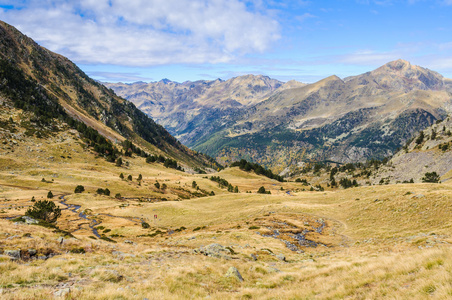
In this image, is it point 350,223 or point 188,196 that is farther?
point 188,196

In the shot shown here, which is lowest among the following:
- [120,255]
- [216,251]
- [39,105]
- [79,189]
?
[79,189]

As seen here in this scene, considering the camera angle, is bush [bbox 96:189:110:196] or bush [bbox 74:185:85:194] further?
bush [bbox 96:189:110:196]

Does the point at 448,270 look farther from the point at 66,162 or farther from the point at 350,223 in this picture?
the point at 66,162

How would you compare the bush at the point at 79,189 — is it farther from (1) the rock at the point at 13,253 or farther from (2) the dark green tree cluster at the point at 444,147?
(2) the dark green tree cluster at the point at 444,147

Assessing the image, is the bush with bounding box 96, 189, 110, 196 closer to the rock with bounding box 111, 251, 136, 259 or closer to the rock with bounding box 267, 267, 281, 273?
the rock with bounding box 111, 251, 136, 259

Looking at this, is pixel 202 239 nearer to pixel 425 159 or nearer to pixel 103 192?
pixel 103 192

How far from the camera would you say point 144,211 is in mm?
59375

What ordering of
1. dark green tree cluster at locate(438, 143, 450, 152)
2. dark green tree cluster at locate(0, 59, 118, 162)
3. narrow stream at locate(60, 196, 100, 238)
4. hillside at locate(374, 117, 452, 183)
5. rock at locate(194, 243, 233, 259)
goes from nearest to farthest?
rock at locate(194, 243, 233, 259)
narrow stream at locate(60, 196, 100, 238)
dark green tree cluster at locate(0, 59, 118, 162)
hillside at locate(374, 117, 452, 183)
dark green tree cluster at locate(438, 143, 450, 152)

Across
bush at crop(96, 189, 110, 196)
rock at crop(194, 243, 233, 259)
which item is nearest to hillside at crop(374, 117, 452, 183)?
rock at crop(194, 243, 233, 259)

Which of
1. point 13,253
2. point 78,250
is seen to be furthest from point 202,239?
point 13,253

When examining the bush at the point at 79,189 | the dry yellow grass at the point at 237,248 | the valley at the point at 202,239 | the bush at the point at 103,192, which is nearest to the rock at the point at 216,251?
the valley at the point at 202,239

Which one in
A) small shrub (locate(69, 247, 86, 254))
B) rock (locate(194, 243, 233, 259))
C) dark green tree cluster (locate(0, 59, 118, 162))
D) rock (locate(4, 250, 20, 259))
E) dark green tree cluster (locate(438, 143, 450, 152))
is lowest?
rock (locate(194, 243, 233, 259))

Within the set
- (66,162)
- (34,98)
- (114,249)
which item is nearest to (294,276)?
(114,249)

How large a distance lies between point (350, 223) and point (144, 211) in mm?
48361
